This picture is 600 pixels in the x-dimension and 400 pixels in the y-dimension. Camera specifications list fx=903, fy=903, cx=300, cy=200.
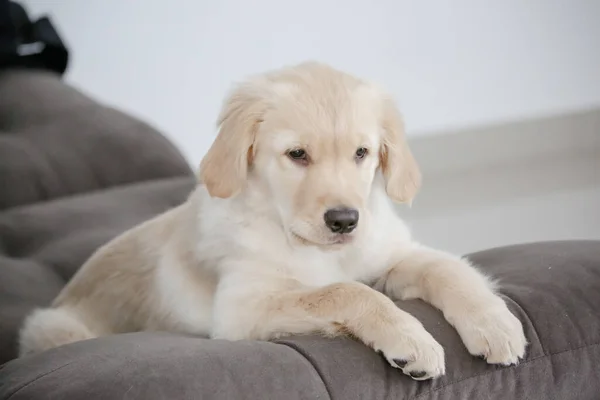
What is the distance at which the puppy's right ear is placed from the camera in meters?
1.73

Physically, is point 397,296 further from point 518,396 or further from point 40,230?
point 40,230

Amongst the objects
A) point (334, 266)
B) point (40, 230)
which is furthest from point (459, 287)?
point (40, 230)

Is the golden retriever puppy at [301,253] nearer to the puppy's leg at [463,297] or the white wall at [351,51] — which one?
the puppy's leg at [463,297]

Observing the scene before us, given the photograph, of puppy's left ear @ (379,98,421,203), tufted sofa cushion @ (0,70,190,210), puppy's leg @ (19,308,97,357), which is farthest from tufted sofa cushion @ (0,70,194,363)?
puppy's left ear @ (379,98,421,203)

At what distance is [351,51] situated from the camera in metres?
4.96

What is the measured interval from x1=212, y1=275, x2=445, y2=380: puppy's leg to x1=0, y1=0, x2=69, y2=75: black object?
6.11 feet

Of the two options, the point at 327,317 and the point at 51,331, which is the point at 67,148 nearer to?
the point at 51,331

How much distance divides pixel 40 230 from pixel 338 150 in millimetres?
1156

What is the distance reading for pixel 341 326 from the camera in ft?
5.11

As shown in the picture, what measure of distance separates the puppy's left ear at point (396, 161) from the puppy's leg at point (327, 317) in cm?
28

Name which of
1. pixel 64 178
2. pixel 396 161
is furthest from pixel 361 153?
pixel 64 178

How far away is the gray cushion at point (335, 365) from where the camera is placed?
1.33 metres

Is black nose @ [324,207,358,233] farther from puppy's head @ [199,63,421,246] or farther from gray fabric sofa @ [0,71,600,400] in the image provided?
gray fabric sofa @ [0,71,600,400]

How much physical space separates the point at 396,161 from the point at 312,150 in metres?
0.22
